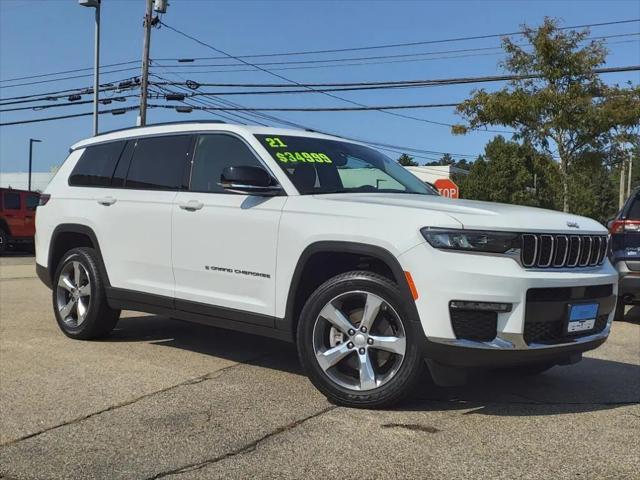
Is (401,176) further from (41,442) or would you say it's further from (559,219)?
(41,442)

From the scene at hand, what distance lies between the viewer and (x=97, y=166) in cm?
625

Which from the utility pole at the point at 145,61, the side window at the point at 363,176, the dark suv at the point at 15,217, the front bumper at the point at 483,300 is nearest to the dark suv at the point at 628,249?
the side window at the point at 363,176

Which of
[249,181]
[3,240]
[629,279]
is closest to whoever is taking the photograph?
[249,181]

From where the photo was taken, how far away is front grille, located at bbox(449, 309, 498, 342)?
381cm

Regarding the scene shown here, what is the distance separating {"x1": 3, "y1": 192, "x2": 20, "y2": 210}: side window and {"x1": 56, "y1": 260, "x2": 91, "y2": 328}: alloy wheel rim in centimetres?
1486

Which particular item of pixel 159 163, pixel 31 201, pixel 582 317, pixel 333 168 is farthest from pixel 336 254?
pixel 31 201

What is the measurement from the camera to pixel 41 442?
3.57m

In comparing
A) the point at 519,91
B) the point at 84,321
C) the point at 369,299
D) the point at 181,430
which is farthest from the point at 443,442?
the point at 519,91

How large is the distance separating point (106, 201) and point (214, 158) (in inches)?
49.1

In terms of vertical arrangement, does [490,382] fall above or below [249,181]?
below

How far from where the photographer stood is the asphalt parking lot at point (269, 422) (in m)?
3.28

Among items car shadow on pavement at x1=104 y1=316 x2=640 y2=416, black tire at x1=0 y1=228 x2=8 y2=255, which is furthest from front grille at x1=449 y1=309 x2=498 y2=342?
black tire at x1=0 y1=228 x2=8 y2=255

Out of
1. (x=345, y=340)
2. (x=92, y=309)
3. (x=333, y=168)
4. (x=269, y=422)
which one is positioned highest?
(x=333, y=168)

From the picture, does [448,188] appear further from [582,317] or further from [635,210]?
[582,317]
